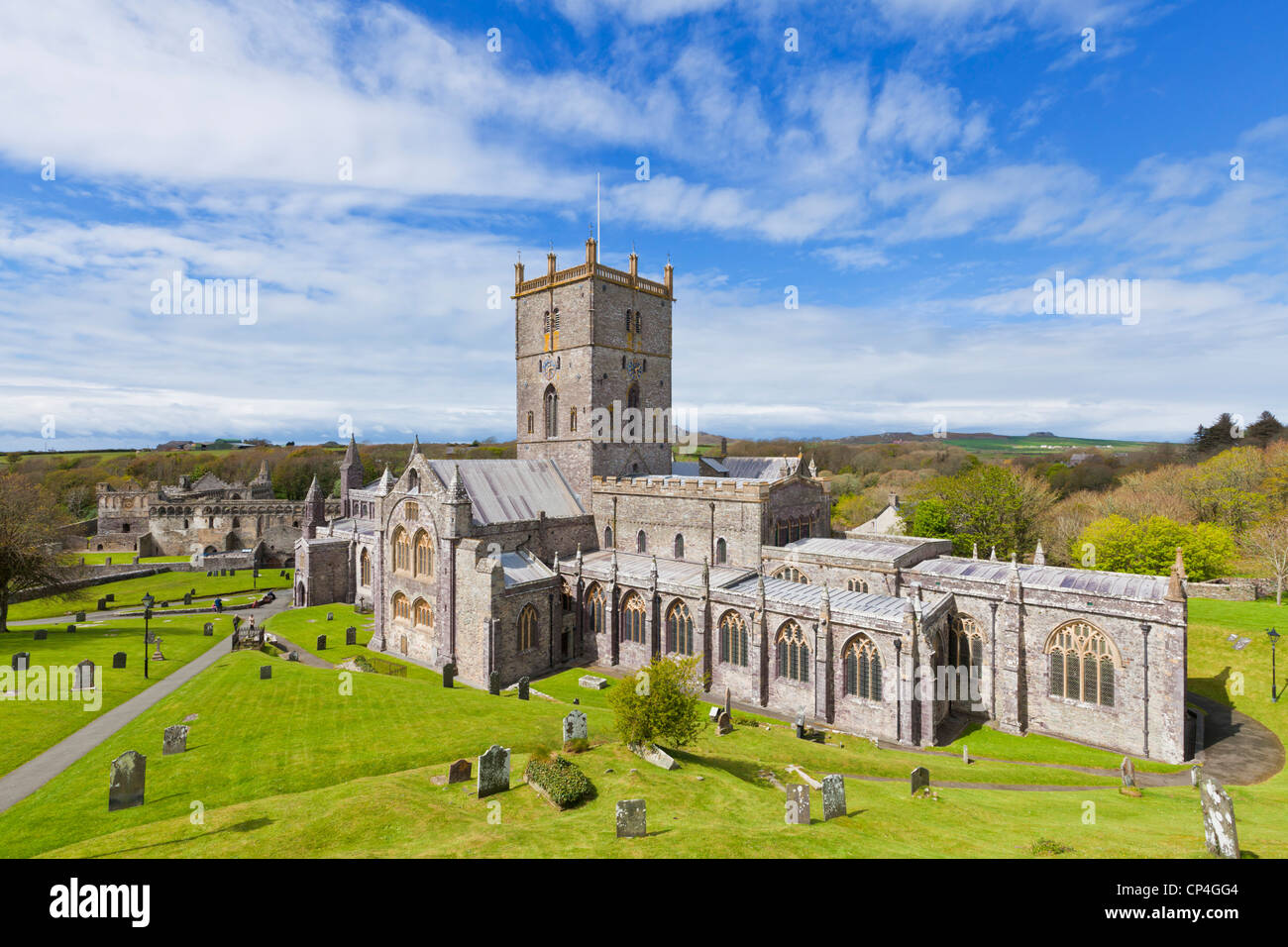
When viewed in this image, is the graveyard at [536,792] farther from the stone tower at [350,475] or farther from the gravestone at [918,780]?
the stone tower at [350,475]

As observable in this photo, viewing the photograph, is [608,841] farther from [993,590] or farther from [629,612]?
[993,590]

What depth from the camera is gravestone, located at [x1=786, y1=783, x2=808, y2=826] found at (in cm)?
1572

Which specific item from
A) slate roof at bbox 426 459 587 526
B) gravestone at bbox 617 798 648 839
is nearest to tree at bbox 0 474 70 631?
slate roof at bbox 426 459 587 526

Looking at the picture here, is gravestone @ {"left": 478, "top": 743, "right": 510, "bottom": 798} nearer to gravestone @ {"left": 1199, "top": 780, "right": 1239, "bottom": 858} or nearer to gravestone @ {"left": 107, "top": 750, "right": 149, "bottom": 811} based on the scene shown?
gravestone @ {"left": 107, "top": 750, "right": 149, "bottom": 811}

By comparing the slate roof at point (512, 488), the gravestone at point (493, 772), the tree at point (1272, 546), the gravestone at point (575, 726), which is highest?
the slate roof at point (512, 488)

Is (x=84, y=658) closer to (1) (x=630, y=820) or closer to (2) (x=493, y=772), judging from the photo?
(2) (x=493, y=772)

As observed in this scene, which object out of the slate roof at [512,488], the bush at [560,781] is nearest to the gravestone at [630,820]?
the bush at [560,781]

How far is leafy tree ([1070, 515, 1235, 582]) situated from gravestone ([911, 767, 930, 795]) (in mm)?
26993

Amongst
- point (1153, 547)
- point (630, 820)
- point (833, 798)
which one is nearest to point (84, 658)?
point (630, 820)

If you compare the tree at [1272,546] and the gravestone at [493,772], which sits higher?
the tree at [1272,546]

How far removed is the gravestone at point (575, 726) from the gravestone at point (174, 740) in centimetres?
1325

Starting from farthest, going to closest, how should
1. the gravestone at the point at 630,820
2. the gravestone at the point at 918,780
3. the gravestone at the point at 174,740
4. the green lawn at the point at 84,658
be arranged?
the green lawn at the point at 84,658, the gravestone at the point at 174,740, the gravestone at the point at 918,780, the gravestone at the point at 630,820

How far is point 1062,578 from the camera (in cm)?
2761

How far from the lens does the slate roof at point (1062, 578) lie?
2532 cm
